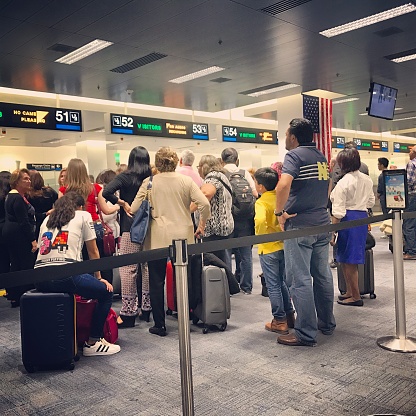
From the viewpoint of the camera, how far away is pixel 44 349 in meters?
3.08

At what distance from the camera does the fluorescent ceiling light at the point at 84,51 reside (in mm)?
6593

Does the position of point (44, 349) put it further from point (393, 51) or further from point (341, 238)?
point (393, 51)

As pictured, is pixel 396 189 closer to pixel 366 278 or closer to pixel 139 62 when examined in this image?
pixel 366 278

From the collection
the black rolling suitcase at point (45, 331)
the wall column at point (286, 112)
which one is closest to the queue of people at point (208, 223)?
the black rolling suitcase at point (45, 331)

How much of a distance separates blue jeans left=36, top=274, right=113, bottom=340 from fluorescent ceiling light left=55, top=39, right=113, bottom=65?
14.3ft

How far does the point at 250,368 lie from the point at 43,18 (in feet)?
14.9

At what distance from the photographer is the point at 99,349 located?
134 inches

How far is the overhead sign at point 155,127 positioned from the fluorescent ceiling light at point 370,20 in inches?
204

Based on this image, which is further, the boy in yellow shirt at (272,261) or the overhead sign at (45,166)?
the overhead sign at (45,166)

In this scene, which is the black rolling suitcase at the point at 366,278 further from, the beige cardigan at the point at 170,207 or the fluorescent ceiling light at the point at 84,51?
the fluorescent ceiling light at the point at 84,51

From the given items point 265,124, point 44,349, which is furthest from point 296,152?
point 265,124

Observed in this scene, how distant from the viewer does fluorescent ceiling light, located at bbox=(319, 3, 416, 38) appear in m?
5.87

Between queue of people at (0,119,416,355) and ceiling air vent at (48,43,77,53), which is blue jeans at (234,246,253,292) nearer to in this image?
queue of people at (0,119,416,355)

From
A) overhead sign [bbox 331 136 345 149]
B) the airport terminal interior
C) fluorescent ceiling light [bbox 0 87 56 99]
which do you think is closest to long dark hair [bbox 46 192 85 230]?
the airport terminal interior
